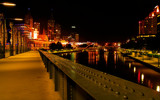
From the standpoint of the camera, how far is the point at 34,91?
8125 mm

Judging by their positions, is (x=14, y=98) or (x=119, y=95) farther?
(x=14, y=98)

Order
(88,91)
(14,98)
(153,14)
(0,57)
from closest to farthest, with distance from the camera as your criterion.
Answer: (88,91)
(14,98)
(0,57)
(153,14)

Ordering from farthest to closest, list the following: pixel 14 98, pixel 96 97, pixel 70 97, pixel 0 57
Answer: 1. pixel 0 57
2. pixel 14 98
3. pixel 70 97
4. pixel 96 97

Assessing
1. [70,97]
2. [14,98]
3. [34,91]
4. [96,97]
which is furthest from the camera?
[34,91]

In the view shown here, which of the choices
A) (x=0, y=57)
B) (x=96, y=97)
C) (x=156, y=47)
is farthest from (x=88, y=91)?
(x=156, y=47)

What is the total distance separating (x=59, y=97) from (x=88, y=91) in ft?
13.7

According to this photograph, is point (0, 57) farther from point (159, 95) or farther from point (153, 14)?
point (153, 14)

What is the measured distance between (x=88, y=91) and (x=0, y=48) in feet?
97.3

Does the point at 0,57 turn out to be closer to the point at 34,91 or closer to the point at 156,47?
the point at 34,91

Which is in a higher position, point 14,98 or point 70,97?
point 70,97

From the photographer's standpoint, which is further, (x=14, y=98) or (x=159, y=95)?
(x=14, y=98)

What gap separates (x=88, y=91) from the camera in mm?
3242

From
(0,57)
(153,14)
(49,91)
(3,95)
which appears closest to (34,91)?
(49,91)

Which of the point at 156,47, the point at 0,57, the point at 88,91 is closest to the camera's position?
the point at 88,91
